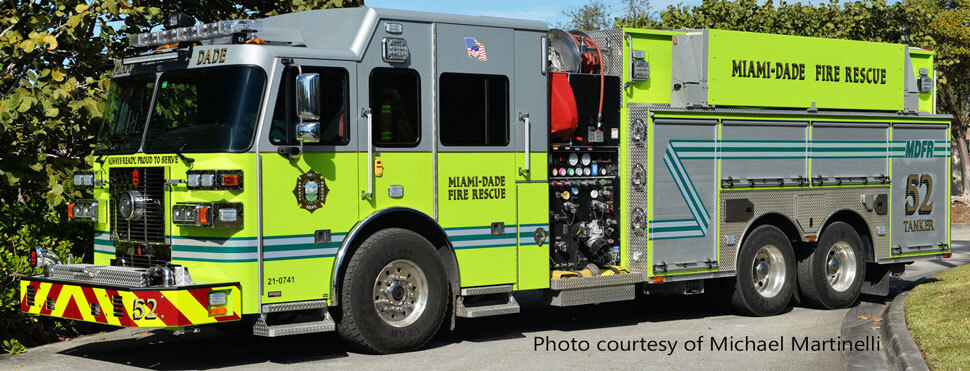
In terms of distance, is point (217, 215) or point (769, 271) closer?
point (217, 215)

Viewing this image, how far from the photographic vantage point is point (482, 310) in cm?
1022

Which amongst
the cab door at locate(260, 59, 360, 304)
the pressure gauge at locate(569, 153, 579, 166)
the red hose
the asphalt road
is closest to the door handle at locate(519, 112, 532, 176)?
the pressure gauge at locate(569, 153, 579, 166)

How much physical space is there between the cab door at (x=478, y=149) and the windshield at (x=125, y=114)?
96.8 inches

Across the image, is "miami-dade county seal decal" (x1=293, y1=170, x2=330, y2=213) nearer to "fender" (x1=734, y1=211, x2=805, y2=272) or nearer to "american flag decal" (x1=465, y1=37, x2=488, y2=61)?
"american flag decal" (x1=465, y1=37, x2=488, y2=61)

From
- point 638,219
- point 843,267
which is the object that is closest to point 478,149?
point 638,219

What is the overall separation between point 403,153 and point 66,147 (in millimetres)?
4164

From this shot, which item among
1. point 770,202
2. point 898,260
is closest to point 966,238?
point 898,260

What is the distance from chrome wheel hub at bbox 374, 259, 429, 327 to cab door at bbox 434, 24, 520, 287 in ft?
1.45

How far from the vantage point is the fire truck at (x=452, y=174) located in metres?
8.87

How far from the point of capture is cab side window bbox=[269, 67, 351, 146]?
8.94 metres

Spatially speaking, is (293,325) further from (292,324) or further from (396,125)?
(396,125)

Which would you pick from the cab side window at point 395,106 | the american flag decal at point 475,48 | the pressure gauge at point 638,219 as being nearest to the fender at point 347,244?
the cab side window at point 395,106

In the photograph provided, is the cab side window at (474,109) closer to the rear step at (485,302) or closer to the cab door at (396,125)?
the cab door at (396,125)

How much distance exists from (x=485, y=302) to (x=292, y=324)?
2.14 metres
